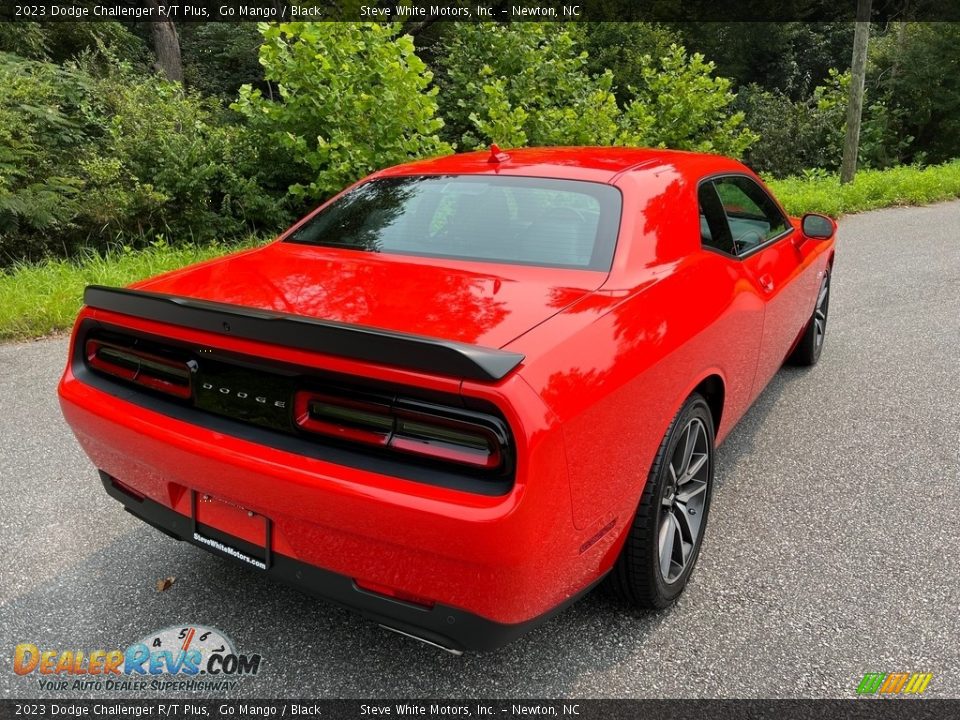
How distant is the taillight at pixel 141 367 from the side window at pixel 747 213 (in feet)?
7.34

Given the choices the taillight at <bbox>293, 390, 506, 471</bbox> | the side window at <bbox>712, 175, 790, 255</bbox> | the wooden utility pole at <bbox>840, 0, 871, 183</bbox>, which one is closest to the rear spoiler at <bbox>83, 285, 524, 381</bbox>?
the taillight at <bbox>293, 390, 506, 471</bbox>

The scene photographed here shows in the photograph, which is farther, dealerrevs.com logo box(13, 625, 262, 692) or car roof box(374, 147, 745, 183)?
car roof box(374, 147, 745, 183)

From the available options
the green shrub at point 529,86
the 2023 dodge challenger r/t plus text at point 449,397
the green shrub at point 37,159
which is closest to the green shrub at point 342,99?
the green shrub at point 37,159

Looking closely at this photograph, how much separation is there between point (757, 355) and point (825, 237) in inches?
39.5

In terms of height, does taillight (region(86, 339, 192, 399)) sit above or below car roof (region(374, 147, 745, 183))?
below

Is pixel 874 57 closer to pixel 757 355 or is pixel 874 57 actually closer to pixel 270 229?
pixel 270 229

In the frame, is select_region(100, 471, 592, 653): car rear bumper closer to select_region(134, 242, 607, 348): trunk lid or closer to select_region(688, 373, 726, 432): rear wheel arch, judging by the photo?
select_region(134, 242, 607, 348): trunk lid

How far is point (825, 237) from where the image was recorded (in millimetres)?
3627

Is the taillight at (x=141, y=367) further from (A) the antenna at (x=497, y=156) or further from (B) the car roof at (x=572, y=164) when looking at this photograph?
(A) the antenna at (x=497, y=156)

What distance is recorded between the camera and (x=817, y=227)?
3684mm

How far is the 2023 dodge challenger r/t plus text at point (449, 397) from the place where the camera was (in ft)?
5.36

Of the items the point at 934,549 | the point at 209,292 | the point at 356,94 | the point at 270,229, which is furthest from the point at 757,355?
the point at 270,229

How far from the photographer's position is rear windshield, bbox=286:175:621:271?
8.00 feet

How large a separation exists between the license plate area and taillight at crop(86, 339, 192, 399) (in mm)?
311
